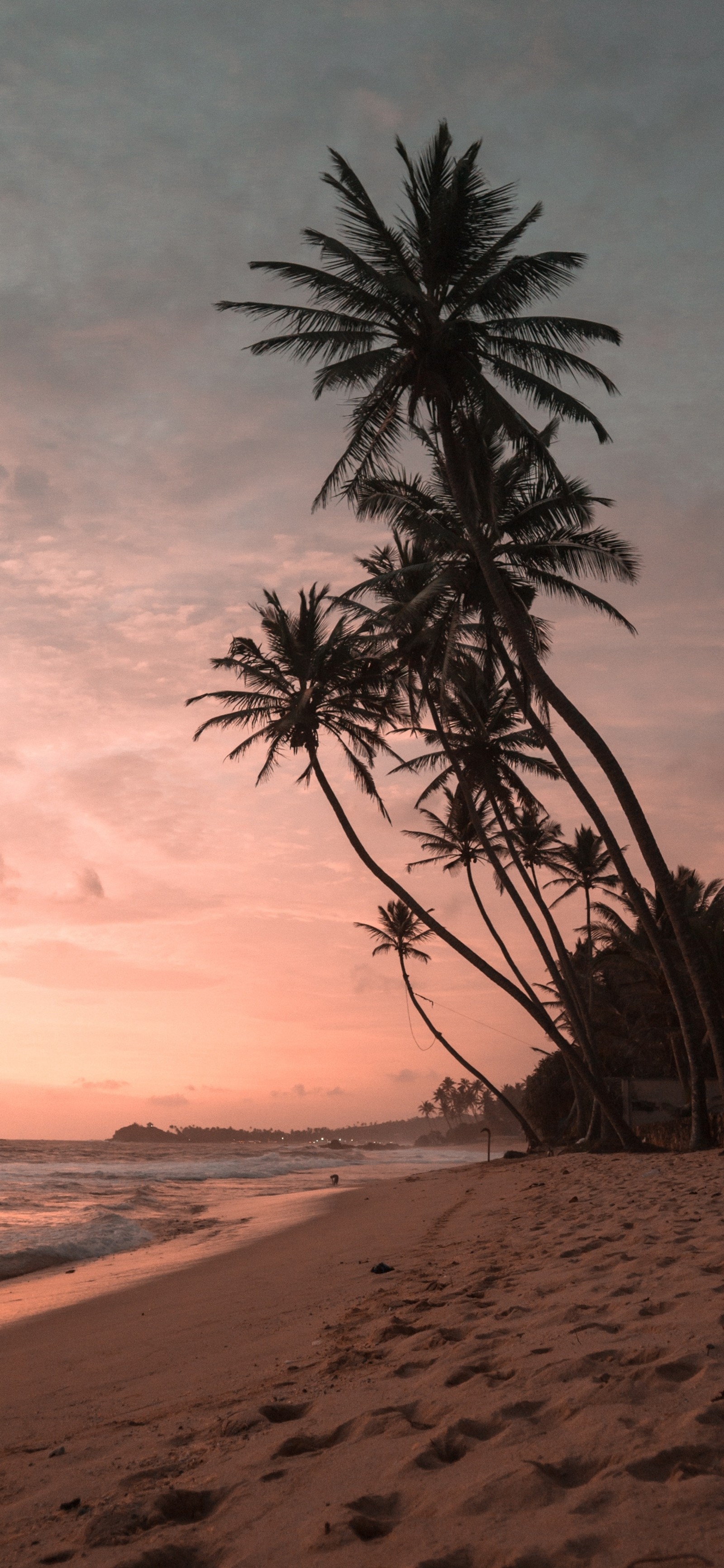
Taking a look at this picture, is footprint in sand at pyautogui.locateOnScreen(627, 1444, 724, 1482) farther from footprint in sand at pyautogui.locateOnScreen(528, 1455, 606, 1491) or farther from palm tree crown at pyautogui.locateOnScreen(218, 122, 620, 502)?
palm tree crown at pyautogui.locateOnScreen(218, 122, 620, 502)

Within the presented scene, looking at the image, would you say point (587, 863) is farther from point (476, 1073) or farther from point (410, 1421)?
point (410, 1421)

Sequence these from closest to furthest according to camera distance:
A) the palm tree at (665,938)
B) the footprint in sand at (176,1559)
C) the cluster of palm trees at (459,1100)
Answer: the footprint in sand at (176,1559)
the palm tree at (665,938)
the cluster of palm trees at (459,1100)

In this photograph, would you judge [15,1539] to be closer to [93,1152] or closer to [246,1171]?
[246,1171]

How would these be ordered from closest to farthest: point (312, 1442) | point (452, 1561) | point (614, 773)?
1. point (452, 1561)
2. point (312, 1442)
3. point (614, 773)

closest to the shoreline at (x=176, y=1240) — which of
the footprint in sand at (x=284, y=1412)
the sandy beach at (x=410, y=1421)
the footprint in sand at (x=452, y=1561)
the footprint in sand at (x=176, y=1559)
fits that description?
the sandy beach at (x=410, y=1421)

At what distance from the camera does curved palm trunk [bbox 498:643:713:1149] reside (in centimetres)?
1349

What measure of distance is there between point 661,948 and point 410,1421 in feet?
38.1

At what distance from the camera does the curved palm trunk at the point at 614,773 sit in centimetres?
1255

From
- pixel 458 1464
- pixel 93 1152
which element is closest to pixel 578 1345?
pixel 458 1464

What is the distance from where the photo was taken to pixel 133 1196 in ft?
67.9

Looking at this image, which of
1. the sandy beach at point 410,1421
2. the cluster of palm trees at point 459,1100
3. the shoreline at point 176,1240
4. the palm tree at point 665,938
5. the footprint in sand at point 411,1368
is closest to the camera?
the sandy beach at point 410,1421

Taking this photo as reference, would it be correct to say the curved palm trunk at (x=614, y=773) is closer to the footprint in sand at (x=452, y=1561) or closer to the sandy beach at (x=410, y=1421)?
the sandy beach at (x=410, y=1421)

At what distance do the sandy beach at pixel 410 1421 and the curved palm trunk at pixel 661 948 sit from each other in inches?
282

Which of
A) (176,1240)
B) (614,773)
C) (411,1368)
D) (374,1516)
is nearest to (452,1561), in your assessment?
(374,1516)
